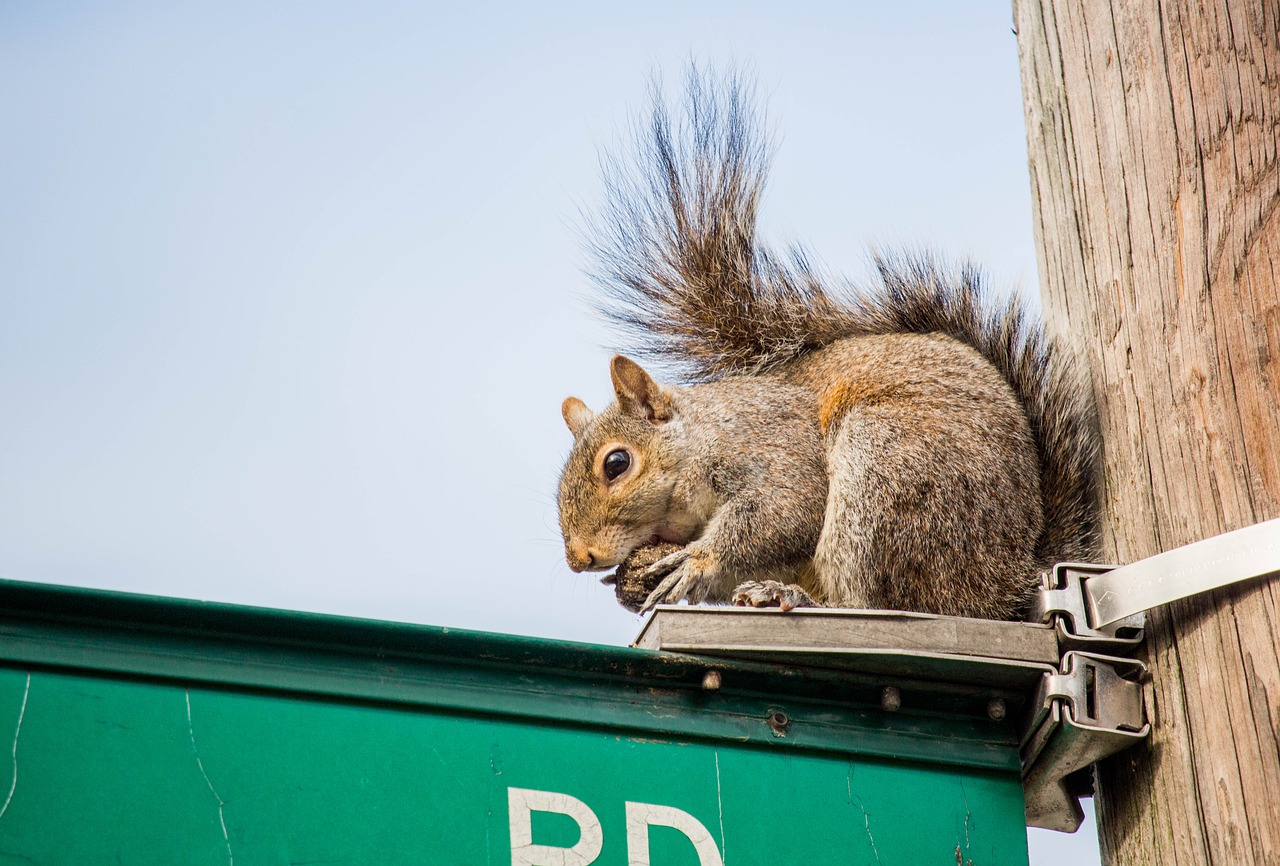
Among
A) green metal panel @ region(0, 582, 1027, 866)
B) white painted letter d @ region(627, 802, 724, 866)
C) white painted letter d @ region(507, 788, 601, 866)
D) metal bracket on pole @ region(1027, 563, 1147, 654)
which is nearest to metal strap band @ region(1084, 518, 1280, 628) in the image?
metal bracket on pole @ region(1027, 563, 1147, 654)

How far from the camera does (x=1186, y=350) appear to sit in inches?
68.1

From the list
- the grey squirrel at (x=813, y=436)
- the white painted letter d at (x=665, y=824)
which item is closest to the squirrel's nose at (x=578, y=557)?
the grey squirrel at (x=813, y=436)

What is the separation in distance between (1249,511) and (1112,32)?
742 millimetres

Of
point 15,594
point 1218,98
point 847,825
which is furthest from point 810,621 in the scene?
point 15,594

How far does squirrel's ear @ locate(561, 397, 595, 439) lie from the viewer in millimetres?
2973

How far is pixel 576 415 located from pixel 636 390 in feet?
0.90

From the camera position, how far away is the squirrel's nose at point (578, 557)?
265 centimetres

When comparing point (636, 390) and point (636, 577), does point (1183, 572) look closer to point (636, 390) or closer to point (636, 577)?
point (636, 577)

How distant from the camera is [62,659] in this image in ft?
5.08

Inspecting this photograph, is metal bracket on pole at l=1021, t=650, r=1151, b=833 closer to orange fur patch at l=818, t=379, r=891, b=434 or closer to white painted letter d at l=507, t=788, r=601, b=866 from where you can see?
white painted letter d at l=507, t=788, r=601, b=866

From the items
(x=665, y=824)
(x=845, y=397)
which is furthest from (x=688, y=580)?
(x=665, y=824)

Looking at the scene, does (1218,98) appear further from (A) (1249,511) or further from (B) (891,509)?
(B) (891,509)

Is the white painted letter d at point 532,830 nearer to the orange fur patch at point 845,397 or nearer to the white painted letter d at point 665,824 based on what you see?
the white painted letter d at point 665,824

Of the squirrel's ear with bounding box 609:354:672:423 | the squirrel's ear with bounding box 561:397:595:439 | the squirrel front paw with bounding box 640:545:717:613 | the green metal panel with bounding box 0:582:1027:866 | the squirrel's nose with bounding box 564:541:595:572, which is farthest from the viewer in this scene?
the squirrel's ear with bounding box 561:397:595:439
